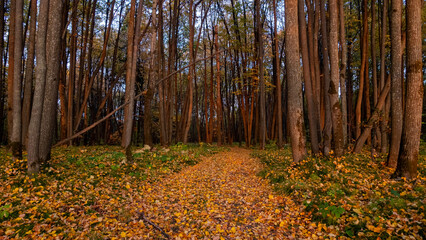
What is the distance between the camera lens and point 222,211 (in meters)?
4.36

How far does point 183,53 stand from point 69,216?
71.8 ft

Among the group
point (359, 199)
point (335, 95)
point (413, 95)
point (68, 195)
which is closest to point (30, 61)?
point (68, 195)

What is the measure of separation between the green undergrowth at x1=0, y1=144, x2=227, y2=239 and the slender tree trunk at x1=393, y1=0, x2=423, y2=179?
18.6ft

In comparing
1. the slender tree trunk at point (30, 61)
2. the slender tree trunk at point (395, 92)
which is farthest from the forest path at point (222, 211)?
the slender tree trunk at point (30, 61)

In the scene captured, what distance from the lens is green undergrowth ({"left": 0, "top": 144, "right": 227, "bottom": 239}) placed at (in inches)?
123

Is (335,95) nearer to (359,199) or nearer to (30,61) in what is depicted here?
(359,199)

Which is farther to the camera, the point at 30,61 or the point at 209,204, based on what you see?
the point at 30,61

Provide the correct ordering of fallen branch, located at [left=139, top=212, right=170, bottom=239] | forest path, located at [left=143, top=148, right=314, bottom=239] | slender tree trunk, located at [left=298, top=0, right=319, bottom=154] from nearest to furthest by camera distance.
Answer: fallen branch, located at [left=139, top=212, right=170, bottom=239]
forest path, located at [left=143, top=148, right=314, bottom=239]
slender tree trunk, located at [left=298, top=0, right=319, bottom=154]

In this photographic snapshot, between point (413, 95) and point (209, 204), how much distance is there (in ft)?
15.9

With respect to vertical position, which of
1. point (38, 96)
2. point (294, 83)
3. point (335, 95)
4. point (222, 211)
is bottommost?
point (222, 211)

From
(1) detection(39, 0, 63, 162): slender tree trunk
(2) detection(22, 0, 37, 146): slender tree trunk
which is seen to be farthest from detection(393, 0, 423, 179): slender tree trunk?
(2) detection(22, 0, 37, 146): slender tree trunk

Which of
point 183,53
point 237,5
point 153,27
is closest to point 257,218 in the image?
point 153,27

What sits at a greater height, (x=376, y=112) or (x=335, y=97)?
(x=335, y=97)

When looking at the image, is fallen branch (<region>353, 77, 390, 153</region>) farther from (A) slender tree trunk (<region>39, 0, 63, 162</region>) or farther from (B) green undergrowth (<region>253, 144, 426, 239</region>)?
(A) slender tree trunk (<region>39, 0, 63, 162</region>)
